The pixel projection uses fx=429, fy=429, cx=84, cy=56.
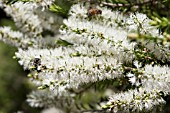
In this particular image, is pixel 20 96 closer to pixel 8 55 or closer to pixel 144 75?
pixel 8 55

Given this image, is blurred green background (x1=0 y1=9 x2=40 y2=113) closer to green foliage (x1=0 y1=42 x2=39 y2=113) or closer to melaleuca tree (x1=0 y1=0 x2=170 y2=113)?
green foliage (x1=0 y1=42 x2=39 y2=113)

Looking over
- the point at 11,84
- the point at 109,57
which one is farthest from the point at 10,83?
the point at 109,57

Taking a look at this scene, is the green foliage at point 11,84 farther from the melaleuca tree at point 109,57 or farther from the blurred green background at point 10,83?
the melaleuca tree at point 109,57

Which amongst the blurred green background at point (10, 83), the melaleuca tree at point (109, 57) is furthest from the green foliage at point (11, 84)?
the melaleuca tree at point (109, 57)

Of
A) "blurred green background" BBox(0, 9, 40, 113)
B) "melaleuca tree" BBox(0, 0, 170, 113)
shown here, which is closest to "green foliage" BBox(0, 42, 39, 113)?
"blurred green background" BBox(0, 9, 40, 113)

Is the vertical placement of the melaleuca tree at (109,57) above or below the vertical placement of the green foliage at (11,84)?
above

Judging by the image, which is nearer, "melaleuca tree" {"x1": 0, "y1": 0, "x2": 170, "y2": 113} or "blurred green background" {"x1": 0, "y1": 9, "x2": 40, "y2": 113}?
"melaleuca tree" {"x1": 0, "y1": 0, "x2": 170, "y2": 113}

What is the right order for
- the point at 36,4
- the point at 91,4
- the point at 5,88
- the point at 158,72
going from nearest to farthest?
1. the point at 158,72
2. the point at 36,4
3. the point at 91,4
4. the point at 5,88

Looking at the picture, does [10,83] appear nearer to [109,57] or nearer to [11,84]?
[11,84]

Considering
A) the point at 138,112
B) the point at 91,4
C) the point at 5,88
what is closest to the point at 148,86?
the point at 138,112

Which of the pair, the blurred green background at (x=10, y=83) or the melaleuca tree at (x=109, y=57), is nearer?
the melaleuca tree at (x=109, y=57)

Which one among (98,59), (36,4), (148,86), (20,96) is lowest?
(20,96)
